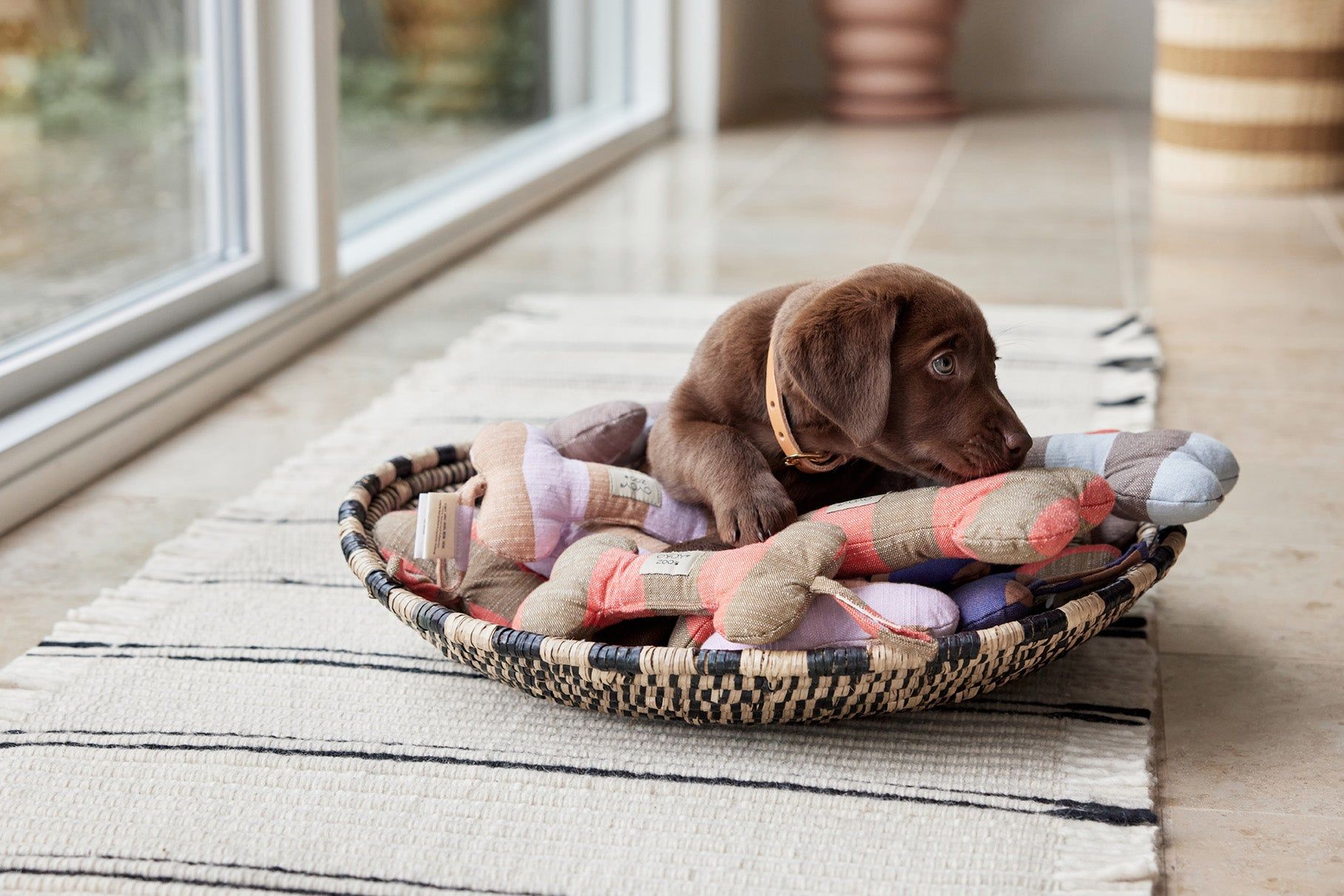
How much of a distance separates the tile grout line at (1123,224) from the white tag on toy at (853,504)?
1.69m

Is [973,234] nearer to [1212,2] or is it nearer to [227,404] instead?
[1212,2]

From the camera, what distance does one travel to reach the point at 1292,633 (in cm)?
141

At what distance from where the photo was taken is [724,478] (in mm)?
1246

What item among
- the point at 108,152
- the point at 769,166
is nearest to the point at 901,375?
the point at 108,152

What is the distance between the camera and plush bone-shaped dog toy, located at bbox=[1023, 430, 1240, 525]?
1174 millimetres

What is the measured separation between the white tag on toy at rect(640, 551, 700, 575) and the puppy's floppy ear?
16 centimetres

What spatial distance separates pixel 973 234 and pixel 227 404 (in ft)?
6.36

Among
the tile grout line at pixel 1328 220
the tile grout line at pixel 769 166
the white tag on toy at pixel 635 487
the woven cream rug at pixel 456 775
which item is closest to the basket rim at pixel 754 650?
the woven cream rug at pixel 456 775

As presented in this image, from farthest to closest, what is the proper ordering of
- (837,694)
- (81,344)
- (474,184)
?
1. (474,184)
2. (81,344)
3. (837,694)

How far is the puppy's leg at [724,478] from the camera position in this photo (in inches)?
48.0

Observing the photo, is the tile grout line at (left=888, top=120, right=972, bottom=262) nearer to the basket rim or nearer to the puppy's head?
the puppy's head

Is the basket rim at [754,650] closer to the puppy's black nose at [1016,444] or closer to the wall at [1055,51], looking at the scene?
the puppy's black nose at [1016,444]

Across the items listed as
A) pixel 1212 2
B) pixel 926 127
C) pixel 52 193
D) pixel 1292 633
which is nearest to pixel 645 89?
pixel 926 127

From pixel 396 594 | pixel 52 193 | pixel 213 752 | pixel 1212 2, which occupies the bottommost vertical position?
pixel 213 752
